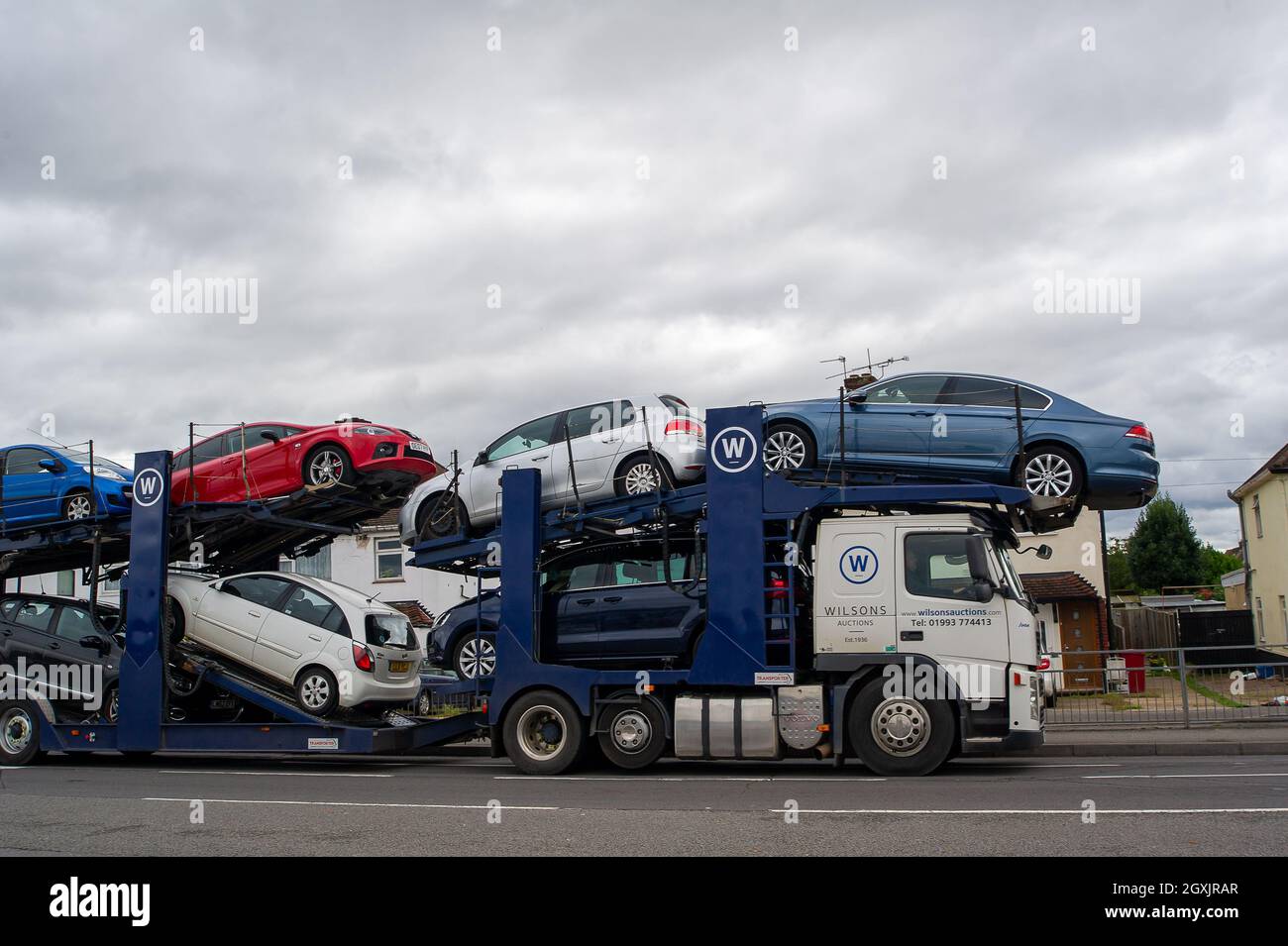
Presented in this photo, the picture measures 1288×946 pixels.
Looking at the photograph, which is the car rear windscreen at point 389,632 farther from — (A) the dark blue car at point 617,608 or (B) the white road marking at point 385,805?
(B) the white road marking at point 385,805

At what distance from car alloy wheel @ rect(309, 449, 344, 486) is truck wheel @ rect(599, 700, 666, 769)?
15.4 ft

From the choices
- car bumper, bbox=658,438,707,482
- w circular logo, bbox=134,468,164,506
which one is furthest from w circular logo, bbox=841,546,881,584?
A: w circular logo, bbox=134,468,164,506

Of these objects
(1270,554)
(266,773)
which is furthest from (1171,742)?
(1270,554)

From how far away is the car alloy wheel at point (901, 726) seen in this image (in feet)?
33.8

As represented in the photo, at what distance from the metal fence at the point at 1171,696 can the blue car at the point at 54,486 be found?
1225 cm

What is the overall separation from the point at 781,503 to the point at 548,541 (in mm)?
2777

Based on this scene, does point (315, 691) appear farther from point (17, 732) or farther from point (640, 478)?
point (640, 478)

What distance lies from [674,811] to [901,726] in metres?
2.68

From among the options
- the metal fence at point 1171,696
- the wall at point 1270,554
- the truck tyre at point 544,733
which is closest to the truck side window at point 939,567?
the truck tyre at point 544,733

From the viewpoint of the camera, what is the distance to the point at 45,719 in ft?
43.5

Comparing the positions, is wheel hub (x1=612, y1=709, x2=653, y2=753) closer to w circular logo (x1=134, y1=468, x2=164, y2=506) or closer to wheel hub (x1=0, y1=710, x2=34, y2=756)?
w circular logo (x1=134, y1=468, x2=164, y2=506)

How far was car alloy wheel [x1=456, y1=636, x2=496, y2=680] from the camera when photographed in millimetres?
11936

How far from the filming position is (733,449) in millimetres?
11016

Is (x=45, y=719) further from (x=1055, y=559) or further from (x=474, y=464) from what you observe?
(x=1055, y=559)
